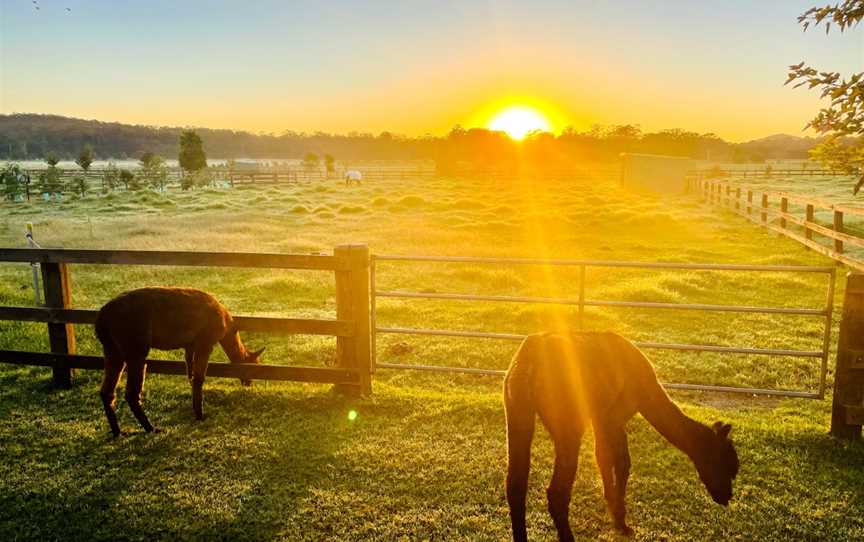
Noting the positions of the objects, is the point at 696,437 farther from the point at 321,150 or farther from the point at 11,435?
the point at 321,150

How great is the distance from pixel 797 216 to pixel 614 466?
18212 millimetres

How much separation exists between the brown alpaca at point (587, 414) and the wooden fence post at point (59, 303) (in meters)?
5.13

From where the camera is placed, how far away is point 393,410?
18.3 feet

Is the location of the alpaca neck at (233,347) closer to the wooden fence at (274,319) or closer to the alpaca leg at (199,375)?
the wooden fence at (274,319)

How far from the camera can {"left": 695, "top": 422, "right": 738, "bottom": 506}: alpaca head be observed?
3.52 m

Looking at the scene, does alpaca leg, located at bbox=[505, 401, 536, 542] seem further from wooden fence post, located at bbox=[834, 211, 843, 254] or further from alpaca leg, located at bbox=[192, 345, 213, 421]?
wooden fence post, located at bbox=[834, 211, 843, 254]

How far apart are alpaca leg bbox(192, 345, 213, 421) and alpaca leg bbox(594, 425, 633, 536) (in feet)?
11.6

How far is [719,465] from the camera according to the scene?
352cm

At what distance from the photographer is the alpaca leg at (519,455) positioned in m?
3.19

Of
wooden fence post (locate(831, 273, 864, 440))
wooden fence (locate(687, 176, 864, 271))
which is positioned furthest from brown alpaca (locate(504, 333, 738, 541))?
wooden fence (locate(687, 176, 864, 271))

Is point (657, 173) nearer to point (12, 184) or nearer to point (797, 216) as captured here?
point (797, 216)

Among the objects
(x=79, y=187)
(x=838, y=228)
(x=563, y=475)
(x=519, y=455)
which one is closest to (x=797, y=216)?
(x=838, y=228)

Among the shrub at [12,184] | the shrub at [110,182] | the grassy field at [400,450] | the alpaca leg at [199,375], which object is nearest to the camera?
the grassy field at [400,450]

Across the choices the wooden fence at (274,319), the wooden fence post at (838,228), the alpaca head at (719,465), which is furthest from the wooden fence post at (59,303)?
the wooden fence post at (838,228)
